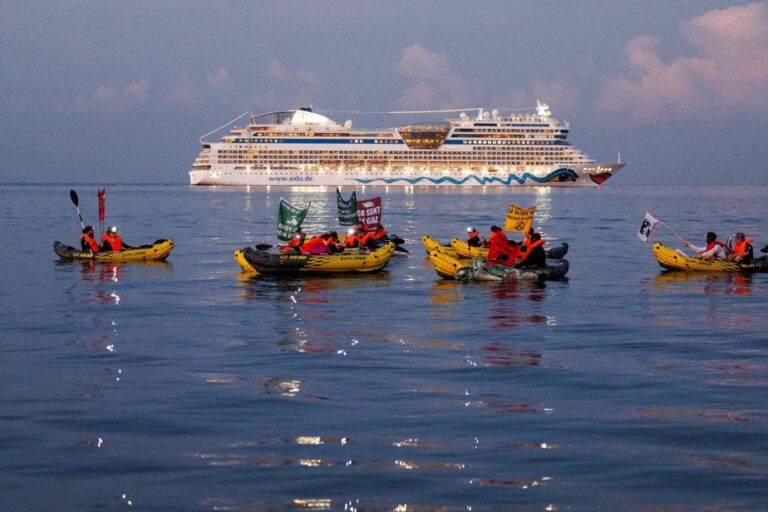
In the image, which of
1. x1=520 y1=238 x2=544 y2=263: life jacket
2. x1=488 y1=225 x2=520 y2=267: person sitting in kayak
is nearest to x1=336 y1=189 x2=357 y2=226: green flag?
x1=488 y1=225 x2=520 y2=267: person sitting in kayak

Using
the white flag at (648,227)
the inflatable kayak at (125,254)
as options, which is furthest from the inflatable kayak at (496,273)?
the inflatable kayak at (125,254)

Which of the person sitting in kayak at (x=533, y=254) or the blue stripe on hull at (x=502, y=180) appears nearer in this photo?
the person sitting in kayak at (x=533, y=254)

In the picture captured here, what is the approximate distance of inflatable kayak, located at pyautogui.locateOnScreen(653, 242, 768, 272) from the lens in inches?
1014

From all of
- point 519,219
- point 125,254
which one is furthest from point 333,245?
point 125,254

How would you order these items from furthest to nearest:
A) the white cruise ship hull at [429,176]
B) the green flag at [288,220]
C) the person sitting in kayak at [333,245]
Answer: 1. the white cruise ship hull at [429,176]
2. the green flag at [288,220]
3. the person sitting in kayak at [333,245]

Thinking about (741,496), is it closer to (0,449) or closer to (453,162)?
(0,449)

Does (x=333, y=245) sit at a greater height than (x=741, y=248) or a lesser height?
greater

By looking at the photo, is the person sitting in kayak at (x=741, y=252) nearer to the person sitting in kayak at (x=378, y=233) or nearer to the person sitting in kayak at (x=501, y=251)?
the person sitting in kayak at (x=501, y=251)

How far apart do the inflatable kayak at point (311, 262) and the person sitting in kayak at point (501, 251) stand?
3.01 m

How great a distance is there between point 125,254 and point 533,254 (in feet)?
38.3

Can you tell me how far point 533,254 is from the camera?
24.7 m

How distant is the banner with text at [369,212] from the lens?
99.6ft

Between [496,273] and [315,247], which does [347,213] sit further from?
[496,273]

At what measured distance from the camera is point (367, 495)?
8.09 metres
